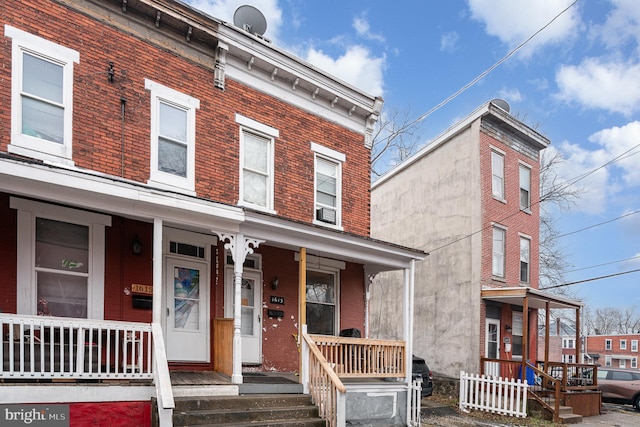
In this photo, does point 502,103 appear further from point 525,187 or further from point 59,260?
point 59,260

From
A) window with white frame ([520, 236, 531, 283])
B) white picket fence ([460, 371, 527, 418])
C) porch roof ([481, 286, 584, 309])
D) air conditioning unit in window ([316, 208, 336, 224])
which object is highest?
air conditioning unit in window ([316, 208, 336, 224])

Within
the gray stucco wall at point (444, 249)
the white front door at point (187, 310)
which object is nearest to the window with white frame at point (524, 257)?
the gray stucco wall at point (444, 249)

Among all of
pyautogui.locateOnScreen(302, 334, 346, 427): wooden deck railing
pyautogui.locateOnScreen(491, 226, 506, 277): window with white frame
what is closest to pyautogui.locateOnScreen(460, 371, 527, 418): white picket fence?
pyautogui.locateOnScreen(491, 226, 506, 277): window with white frame

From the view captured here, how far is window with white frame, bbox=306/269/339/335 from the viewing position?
1258 centimetres

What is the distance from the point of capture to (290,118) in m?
12.4

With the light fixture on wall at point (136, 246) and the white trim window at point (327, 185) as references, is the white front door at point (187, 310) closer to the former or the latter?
the light fixture on wall at point (136, 246)

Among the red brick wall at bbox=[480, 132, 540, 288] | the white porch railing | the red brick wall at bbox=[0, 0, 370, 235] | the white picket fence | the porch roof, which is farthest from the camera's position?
the red brick wall at bbox=[480, 132, 540, 288]

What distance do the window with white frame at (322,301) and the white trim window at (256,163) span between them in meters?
2.16

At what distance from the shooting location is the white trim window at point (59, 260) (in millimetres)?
8172

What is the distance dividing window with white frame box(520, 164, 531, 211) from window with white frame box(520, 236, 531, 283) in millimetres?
1250

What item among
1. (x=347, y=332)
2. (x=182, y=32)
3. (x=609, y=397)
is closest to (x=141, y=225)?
(x=182, y=32)

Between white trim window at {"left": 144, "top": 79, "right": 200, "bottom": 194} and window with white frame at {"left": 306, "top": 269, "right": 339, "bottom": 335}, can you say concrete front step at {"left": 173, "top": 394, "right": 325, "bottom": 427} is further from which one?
white trim window at {"left": 144, "top": 79, "right": 200, "bottom": 194}

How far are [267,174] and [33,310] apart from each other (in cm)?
540

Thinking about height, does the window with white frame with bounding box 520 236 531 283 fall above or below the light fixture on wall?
below
